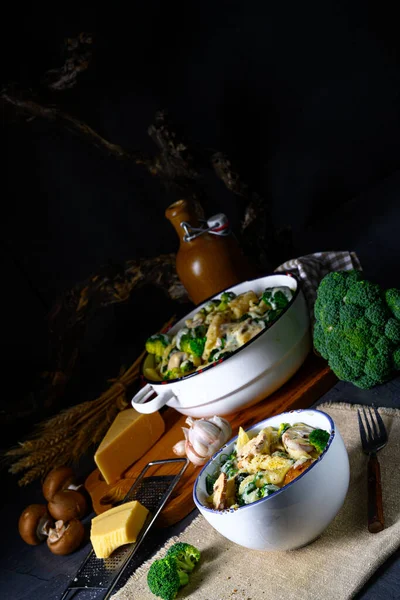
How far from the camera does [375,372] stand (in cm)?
130

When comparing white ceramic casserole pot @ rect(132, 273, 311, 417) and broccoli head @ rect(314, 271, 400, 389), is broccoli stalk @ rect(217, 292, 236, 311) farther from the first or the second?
broccoli head @ rect(314, 271, 400, 389)

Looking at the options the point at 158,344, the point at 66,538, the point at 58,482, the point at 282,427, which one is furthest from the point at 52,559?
the point at 282,427

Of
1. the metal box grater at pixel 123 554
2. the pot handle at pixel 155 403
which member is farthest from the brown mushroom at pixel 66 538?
the pot handle at pixel 155 403

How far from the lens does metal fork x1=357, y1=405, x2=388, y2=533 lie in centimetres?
96

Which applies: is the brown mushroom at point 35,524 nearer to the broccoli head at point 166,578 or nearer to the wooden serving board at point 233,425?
the wooden serving board at point 233,425

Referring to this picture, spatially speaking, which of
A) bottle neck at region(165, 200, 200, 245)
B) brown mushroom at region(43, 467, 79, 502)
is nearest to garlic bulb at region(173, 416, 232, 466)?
brown mushroom at region(43, 467, 79, 502)

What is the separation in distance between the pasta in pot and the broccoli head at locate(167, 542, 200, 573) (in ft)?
1.50

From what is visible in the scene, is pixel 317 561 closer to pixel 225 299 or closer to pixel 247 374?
pixel 247 374

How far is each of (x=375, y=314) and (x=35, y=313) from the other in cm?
119

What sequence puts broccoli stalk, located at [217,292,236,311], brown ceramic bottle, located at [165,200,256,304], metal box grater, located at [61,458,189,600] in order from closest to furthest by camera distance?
metal box grater, located at [61,458,189,600] < broccoli stalk, located at [217,292,236,311] < brown ceramic bottle, located at [165,200,256,304]

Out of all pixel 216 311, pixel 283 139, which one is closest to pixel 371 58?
pixel 283 139

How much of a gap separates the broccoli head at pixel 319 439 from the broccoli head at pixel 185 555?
306 millimetres

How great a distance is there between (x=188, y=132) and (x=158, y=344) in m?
1.07

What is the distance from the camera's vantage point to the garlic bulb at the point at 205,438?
1387 millimetres
